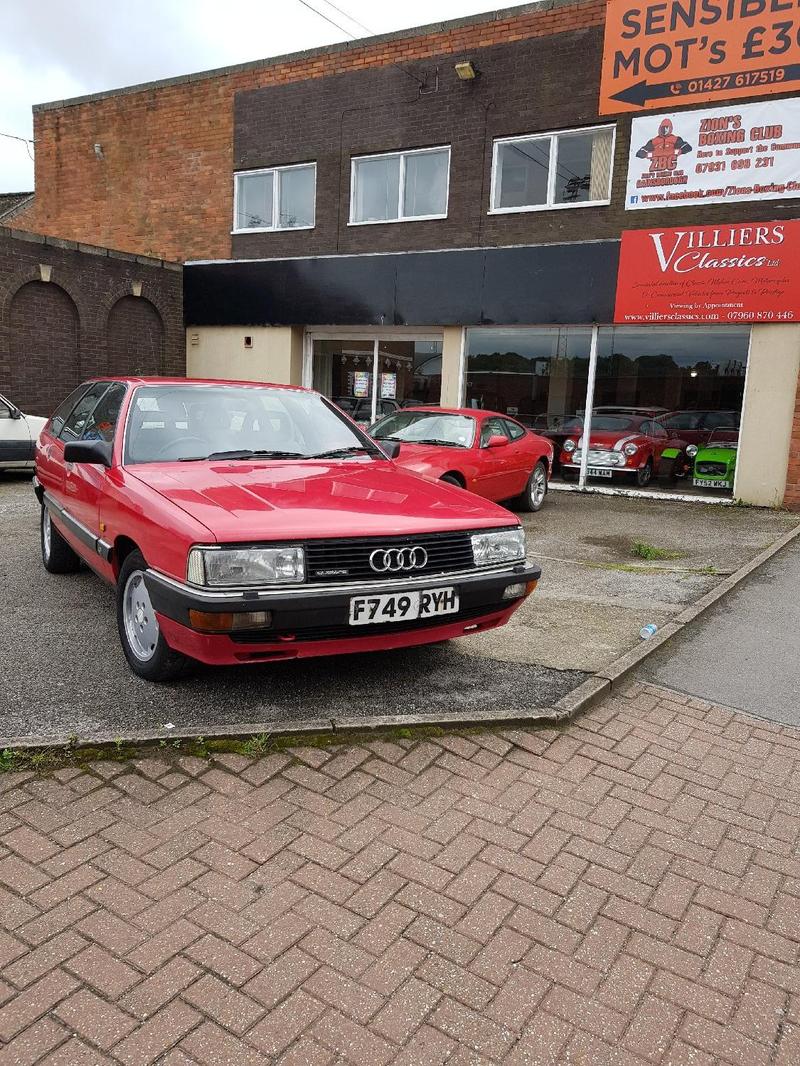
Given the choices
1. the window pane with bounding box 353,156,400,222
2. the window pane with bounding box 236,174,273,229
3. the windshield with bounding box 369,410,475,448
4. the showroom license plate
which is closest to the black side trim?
the showroom license plate

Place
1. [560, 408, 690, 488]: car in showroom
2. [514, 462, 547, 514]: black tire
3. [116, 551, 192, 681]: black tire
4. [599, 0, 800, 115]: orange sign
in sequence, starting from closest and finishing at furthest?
[116, 551, 192, 681]: black tire, [514, 462, 547, 514]: black tire, [599, 0, 800, 115]: orange sign, [560, 408, 690, 488]: car in showroom

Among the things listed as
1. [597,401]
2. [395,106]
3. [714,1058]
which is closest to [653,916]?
[714,1058]

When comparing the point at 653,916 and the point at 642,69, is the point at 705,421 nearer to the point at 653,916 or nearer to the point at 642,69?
the point at 642,69

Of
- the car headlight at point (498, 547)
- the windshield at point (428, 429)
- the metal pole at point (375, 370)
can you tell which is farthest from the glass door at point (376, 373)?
the car headlight at point (498, 547)

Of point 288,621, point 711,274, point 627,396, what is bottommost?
point 288,621

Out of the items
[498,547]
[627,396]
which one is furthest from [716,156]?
[498,547]

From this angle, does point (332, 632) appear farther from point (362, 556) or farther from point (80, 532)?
point (80, 532)

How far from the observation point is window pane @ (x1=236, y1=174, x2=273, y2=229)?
632 inches

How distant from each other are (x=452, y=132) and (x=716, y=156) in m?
4.63

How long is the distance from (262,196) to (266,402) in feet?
41.5

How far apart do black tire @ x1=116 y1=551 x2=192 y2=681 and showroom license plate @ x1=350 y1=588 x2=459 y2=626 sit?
3.26ft

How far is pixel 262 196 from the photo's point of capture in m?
16.1

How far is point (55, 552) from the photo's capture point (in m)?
6.30

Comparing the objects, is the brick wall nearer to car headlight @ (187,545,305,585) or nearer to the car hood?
the car hood
